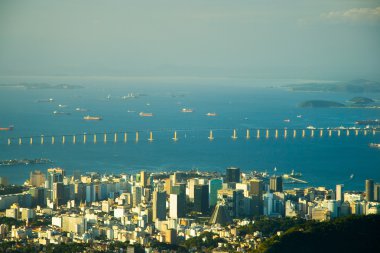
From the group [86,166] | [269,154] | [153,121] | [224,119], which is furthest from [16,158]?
[224,119]

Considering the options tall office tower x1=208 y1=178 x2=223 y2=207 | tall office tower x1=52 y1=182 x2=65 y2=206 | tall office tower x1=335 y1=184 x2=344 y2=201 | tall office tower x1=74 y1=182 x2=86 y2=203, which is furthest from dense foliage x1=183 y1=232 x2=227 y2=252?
tall office tower x1=335 y1=184 x2=344 y2=201

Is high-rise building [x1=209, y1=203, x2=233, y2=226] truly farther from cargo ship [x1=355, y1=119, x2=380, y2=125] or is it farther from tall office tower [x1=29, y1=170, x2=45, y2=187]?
cargo ship [x1=355, y1=119, x2=380, y2=125]

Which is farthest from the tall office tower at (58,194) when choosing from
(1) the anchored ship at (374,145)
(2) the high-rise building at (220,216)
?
(1) the anchored ship at (374,145)

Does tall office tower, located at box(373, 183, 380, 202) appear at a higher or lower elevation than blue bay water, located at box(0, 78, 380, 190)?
higher

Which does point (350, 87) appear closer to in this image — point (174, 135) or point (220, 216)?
point (174, 135)

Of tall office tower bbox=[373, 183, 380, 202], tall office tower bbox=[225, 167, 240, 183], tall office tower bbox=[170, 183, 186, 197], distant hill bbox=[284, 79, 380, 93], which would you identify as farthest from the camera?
distant hill bbox=[284, 79, 380, 93]

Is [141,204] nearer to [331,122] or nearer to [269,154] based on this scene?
[269,154]
